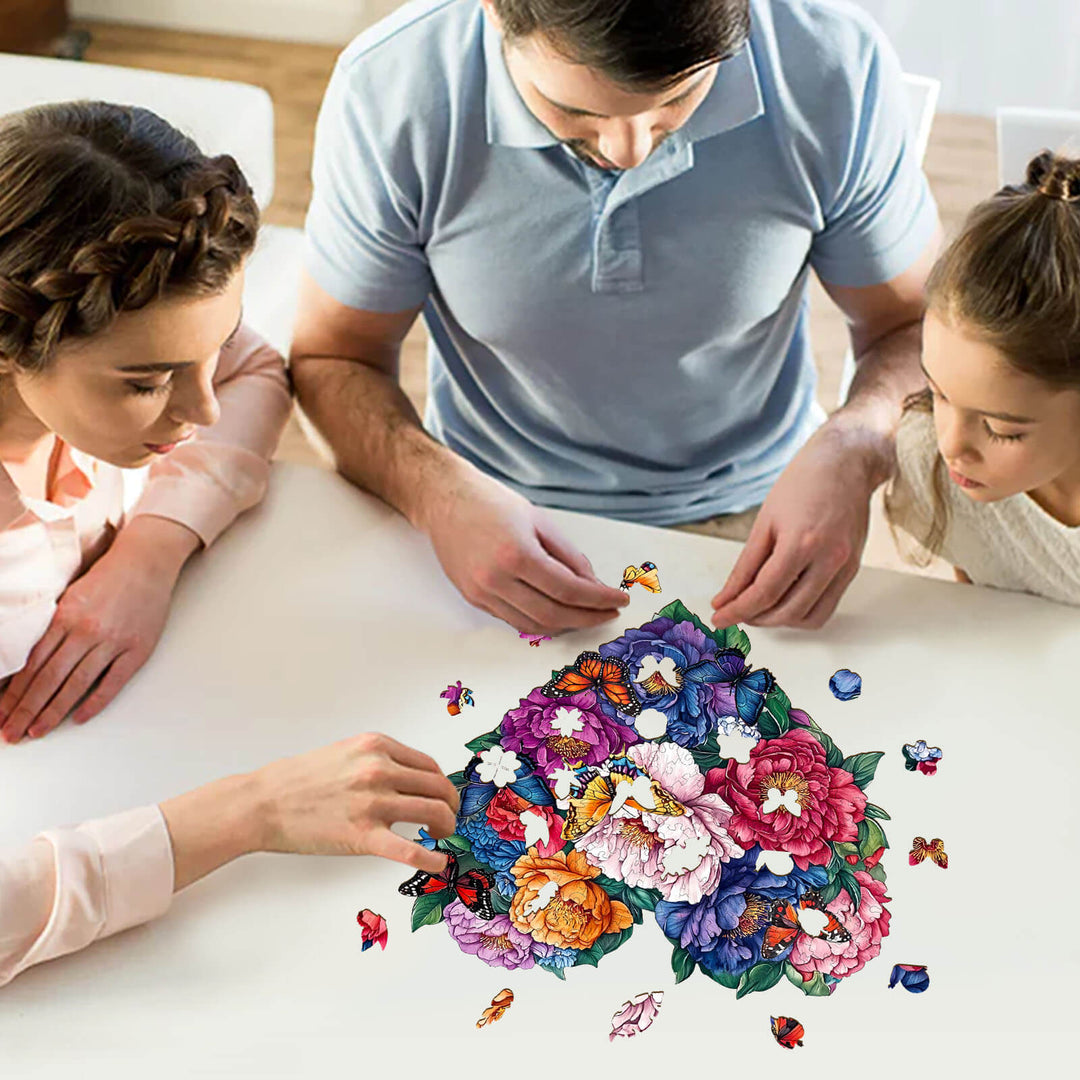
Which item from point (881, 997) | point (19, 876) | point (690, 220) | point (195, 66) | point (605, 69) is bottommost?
point (195, 66)

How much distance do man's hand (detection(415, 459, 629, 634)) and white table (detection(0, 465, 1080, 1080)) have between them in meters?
0.02

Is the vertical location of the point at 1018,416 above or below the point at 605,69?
below

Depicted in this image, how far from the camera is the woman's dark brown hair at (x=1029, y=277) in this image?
3.46ft

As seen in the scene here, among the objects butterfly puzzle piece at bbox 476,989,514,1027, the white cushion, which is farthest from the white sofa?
butterfly puzzle piece at bbox 476,989,514,1027

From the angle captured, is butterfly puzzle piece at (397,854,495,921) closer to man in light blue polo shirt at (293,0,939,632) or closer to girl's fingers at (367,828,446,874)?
girl's fingers at (367,828,446,874)

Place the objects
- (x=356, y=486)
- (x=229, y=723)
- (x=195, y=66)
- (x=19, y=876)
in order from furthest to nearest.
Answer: (x=195, y=66) < (x=356, y=486) < (x=229, y=723) < (x=19, y=876)

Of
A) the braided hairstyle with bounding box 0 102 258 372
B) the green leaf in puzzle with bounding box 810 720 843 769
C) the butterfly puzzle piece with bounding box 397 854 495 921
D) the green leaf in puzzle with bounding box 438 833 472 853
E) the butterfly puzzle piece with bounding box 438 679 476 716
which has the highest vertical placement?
the braided hairstyle with bounding box 0 102 258 372

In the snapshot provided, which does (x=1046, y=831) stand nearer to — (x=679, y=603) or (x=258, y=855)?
(x=679, y=603)

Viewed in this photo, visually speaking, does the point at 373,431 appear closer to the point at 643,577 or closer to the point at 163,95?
the point at 643,577

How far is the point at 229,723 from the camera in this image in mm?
1083

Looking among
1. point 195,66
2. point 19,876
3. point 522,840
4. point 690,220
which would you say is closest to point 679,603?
point 522,840

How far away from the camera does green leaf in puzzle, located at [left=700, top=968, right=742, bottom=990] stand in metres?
0.95

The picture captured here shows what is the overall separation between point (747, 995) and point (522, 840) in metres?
0.19

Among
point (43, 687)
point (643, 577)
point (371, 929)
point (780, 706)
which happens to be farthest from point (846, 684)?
point (43, 687)
